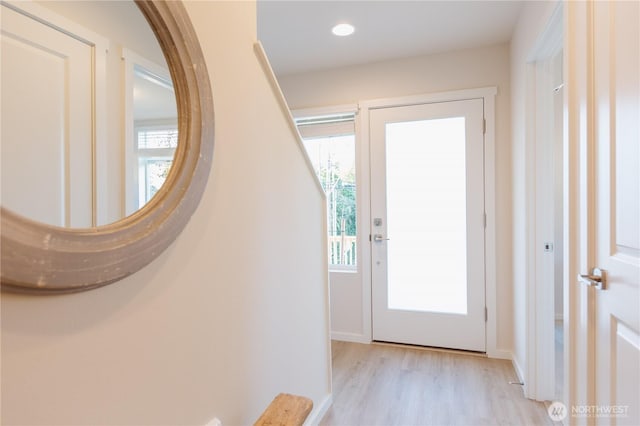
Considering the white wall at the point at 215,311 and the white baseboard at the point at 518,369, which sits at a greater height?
the white wall at the point at 215,311

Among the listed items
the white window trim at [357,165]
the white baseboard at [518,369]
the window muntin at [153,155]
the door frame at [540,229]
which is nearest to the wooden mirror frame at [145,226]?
the window muntin at [153,155]

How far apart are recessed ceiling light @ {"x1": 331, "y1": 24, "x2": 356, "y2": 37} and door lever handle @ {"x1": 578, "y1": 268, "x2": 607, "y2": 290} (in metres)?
2.09

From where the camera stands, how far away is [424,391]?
2.21 m

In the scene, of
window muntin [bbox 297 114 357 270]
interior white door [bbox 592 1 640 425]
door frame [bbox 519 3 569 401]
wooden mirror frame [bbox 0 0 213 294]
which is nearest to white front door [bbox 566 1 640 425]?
interior white door [bbox 592 1 640 425]

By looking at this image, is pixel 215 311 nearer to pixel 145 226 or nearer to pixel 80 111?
pixel 145 226

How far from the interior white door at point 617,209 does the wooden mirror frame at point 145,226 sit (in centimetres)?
118

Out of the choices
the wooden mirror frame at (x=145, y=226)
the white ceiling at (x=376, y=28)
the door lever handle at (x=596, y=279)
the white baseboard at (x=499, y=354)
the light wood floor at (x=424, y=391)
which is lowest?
the light wood floor at (x=424, y=391)

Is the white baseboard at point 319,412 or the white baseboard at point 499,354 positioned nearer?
the white baseboard at point 319,412

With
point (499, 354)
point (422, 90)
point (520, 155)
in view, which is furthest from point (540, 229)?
point (422, 90)

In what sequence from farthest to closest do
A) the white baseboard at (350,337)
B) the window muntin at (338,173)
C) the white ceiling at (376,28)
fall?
the window muntin at (338,173) → the white baseboard at (350,337) → the white ceiling at (376,28)

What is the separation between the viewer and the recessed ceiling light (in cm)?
243

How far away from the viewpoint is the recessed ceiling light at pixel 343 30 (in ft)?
7.96

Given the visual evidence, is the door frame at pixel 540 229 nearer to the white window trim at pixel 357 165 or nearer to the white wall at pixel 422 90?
the white wall at pixel 422 90

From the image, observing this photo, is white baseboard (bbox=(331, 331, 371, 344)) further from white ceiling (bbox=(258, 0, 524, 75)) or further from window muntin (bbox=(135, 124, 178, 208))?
window muntin (bbox=(135, 124, 178, 208))
